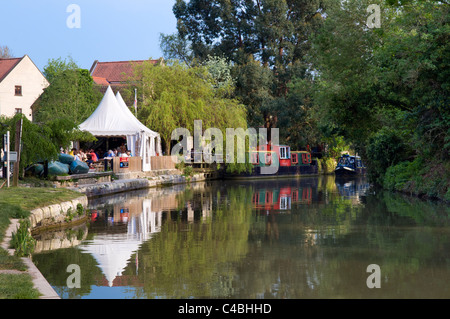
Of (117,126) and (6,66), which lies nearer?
(117,126)

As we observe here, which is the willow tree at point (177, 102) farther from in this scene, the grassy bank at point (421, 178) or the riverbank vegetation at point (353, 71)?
the grassy bank at point (421, 178)

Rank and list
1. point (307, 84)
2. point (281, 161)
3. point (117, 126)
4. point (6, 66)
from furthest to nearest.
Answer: point (6, 66) → point (281, 161) → point (307, 84) → point (117, 126)

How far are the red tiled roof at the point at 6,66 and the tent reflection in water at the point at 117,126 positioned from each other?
24414mm

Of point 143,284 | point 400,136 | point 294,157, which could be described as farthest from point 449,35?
point 294,157

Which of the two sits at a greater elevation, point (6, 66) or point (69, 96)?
point (6, 66)

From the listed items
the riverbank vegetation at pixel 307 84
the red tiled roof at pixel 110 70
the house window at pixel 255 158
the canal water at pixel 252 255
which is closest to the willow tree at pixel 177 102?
the riverbank vegetation at pixel 307 84

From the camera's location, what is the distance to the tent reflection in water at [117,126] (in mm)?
33250

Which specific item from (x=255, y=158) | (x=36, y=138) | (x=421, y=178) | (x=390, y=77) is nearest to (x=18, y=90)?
(x=255, y=158)

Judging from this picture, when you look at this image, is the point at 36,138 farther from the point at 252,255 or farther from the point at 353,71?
the point at 353,71

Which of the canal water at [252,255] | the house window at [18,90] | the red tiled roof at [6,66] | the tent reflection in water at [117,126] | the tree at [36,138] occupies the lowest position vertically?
the canal water at [252,255]

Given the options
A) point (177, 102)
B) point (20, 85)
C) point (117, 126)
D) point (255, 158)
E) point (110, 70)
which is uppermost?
point (110, 70)

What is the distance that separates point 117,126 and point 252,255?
79.3 feet

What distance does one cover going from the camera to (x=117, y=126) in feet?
110

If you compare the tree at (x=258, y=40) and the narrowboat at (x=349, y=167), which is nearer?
Result: the tree at (x=258, y=40)
